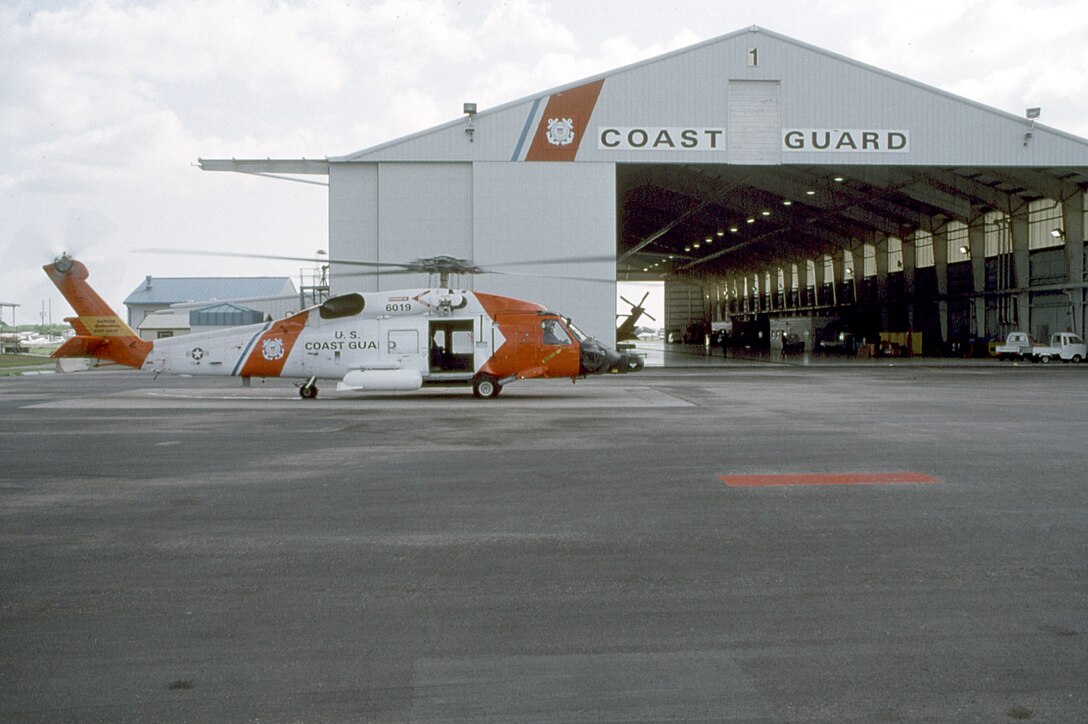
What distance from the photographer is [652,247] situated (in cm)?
7369

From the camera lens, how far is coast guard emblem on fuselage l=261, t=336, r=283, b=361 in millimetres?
19312

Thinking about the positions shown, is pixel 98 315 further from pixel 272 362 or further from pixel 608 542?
pixel 608 542

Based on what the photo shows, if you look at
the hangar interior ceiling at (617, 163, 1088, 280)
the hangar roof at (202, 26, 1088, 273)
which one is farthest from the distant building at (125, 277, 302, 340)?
the hangar roof at (202, 26, 1088, 273)

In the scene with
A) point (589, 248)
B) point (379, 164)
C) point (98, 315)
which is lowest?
point (98, 315)

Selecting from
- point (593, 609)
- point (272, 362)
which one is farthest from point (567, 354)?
point (593, 609)

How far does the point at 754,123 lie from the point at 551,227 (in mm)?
9111

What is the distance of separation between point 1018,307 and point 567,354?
127ft

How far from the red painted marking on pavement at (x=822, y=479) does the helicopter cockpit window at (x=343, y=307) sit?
492 inches

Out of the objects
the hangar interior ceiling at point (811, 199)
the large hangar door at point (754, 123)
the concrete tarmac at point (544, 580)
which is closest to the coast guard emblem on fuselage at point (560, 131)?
the hangar interior ceiling at point (811, 199)

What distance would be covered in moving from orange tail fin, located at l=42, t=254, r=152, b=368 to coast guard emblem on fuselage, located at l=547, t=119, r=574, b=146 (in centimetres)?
1732

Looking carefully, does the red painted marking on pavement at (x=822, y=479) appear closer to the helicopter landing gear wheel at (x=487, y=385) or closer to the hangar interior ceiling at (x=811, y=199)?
the helicopter landing gear wheel at (x=487, y=385)

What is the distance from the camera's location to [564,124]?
30.9 meters

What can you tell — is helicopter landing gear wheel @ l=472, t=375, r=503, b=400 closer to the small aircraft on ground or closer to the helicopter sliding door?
the helicopter sliding door

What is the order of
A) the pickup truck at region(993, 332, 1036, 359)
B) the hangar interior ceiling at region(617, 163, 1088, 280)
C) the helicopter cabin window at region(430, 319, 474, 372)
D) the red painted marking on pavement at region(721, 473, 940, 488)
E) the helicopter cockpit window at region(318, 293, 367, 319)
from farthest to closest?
the pickup truck at region(993, 332, 1036, 359)
the hangar interior ceiling at region(617, 163, 1088, 280)
the helicopter cabin window at region(430, 319, 474, 372)
the helicopter cockpit window at region(318, 293, 367, 319)
the red painted marking on pavement at region(721, 473, 940, 488)
